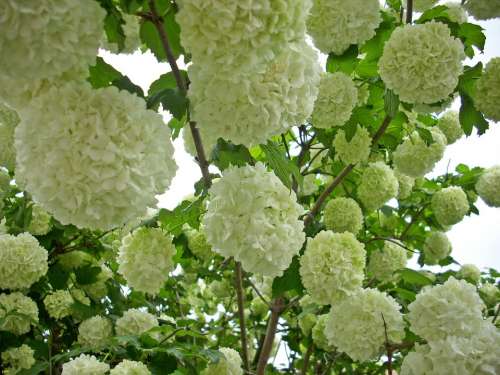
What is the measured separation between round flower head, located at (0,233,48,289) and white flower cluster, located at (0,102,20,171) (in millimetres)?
400

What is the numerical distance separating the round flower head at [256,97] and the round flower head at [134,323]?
179 centimetres

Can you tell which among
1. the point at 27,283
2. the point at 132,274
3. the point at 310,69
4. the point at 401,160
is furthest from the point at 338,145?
the point at 27,283

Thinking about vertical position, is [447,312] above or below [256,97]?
below

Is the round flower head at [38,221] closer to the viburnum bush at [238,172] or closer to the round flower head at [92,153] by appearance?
the viburnum bush at [238,172]

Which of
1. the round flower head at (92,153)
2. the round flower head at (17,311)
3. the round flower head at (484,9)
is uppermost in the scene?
the round flower head at (484,9)

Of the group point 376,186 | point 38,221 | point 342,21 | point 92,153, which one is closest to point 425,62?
point 342,21

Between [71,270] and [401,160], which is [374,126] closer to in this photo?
[401,160]

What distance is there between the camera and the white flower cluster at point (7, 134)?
2117 millimetres

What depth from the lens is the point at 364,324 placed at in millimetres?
2037

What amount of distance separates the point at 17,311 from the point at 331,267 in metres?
1.82

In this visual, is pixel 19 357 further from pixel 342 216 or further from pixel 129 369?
pixel 342 216

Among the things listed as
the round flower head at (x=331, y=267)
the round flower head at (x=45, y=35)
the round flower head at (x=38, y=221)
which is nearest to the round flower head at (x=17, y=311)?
the round flower head at (x=38, y=221)

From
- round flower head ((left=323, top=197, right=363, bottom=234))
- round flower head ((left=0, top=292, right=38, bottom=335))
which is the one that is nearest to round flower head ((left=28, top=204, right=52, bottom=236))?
round flower head ((left=0, top=292, right=38, bottom=335))

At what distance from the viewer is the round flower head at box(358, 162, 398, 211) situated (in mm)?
2916
